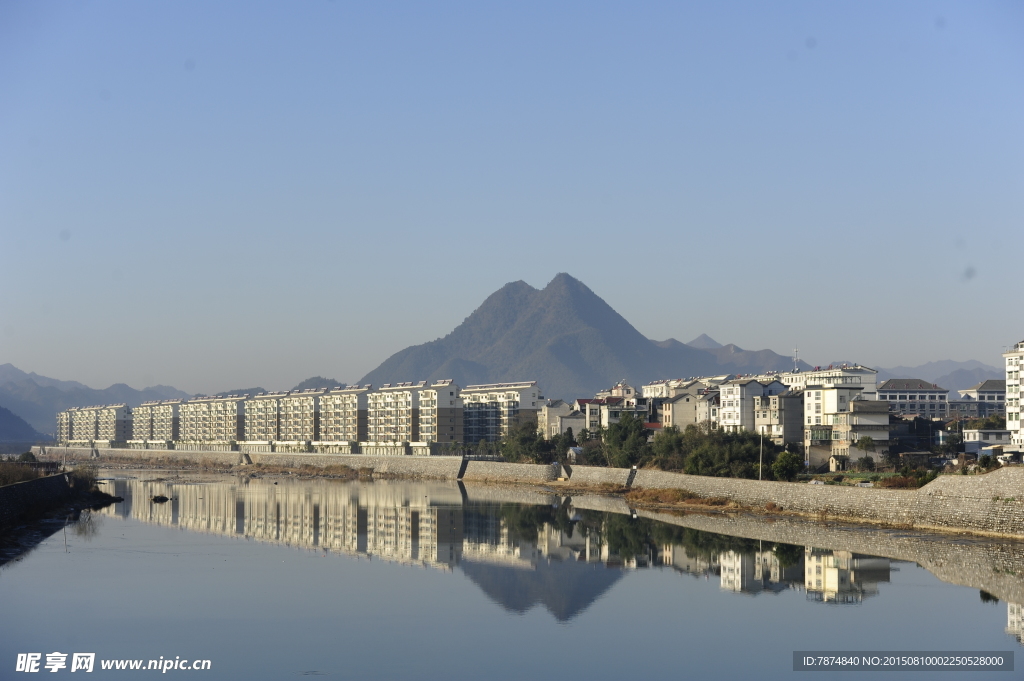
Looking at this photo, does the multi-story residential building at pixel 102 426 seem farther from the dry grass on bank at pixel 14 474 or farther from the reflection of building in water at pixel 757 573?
the reflection of building in water at pixel 757 573

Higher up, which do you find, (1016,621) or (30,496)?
(30,496)

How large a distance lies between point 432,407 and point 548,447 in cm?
2371

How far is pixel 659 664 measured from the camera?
18500 millimetres

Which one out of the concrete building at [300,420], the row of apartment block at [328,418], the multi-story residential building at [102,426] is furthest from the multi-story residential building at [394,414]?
the multi-story residential building at [102,426]

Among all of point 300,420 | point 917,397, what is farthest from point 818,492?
point 300,420

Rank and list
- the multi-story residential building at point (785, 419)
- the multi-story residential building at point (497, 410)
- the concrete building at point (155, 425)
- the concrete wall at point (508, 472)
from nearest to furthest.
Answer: the multi-story residential building at point (785, 419) → the concrete wall at point (508, 472) → the multi-story residential building at point (497, 410) → the concrete building at point (155, 425)

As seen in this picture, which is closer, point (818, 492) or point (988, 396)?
point (818, 492)

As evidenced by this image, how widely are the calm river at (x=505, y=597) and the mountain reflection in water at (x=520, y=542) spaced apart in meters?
0.13

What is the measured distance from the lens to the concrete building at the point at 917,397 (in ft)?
269

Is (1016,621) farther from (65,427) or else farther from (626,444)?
(65,427)

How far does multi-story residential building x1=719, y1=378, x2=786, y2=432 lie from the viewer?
55.8m

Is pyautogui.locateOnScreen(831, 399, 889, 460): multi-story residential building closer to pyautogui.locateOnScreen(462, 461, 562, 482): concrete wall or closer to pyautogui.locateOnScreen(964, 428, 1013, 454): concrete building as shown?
pyautogui.locateOnScreen(964, 428, 1013, 454): concrete building

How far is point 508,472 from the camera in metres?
62.7

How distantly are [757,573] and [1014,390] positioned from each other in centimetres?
3049
